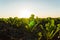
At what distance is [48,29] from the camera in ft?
12.7

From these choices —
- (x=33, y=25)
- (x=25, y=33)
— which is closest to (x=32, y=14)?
(x=33, y=25)

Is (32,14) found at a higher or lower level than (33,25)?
higher

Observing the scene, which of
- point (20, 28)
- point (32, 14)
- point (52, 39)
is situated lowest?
point (52, 39)

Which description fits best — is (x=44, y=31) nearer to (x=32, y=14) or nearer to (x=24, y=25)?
(x=24, y=25)

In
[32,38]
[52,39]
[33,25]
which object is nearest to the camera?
[32,38]

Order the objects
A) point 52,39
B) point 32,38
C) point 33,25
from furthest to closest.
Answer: point 33,25, point 52,39, point 32,38

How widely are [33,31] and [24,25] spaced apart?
0.25 meters

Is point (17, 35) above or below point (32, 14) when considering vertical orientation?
below

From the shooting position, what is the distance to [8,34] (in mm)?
3514

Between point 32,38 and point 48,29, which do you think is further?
point 48,29

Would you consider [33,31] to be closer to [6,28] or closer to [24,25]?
[24,25]

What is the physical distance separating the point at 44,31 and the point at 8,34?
0.78 metres

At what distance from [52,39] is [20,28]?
2.45 feet

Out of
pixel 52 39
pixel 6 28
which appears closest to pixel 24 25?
pixel 6 28
